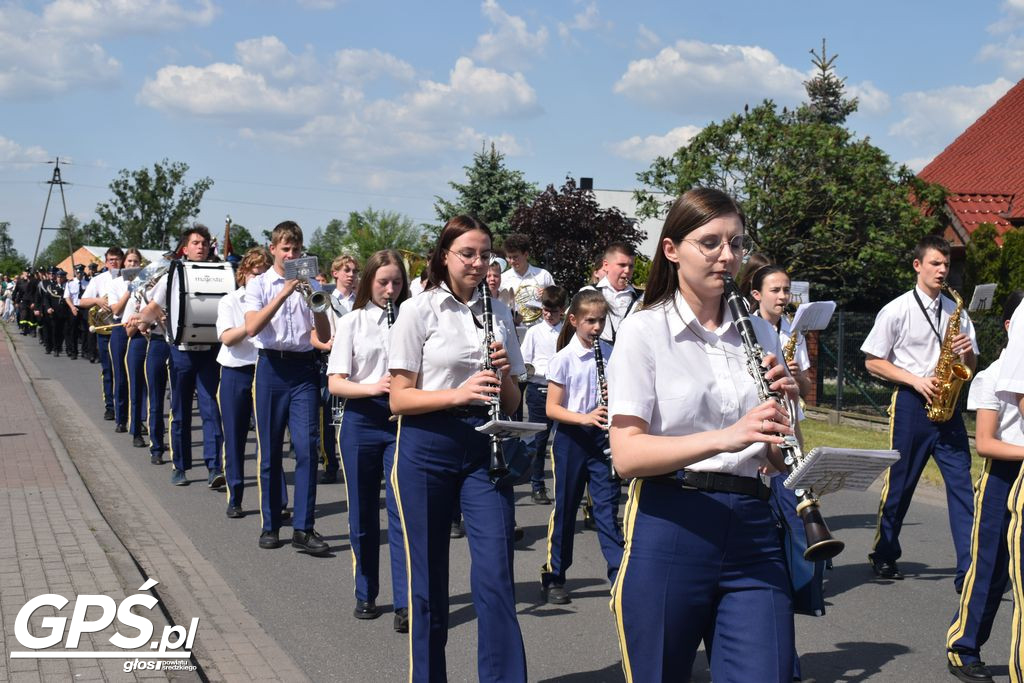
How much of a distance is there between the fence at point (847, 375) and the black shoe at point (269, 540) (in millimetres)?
10957

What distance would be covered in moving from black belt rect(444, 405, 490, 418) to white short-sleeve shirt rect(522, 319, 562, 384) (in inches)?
209

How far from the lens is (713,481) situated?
3.11m

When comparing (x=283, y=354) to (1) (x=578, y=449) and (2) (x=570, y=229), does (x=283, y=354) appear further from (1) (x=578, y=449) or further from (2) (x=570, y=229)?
(2) (x=570, y=229)

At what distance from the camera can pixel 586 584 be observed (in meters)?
7.60

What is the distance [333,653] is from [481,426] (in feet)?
6.42

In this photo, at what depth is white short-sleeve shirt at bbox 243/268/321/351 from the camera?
322 inches

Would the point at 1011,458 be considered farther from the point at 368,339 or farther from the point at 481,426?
the point at 368,339

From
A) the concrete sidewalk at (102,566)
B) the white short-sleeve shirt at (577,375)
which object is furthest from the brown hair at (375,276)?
the concrete sidewalk at (102,566)

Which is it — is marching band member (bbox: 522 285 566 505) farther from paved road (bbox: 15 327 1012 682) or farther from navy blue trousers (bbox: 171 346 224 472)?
navy blue trousers (bbox: 171 346 224 472)

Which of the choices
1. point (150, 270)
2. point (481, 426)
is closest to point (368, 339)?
point (481, 426)

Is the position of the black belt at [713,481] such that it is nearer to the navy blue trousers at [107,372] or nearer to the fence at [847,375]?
the navy blue trousers at [107,372]

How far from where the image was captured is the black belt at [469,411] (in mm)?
4770

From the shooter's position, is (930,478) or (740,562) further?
(930,478)

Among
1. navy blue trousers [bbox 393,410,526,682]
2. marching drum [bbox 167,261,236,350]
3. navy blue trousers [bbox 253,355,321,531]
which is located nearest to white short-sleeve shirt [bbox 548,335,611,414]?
navy blue trousers [bbox 253,355,321,531]
